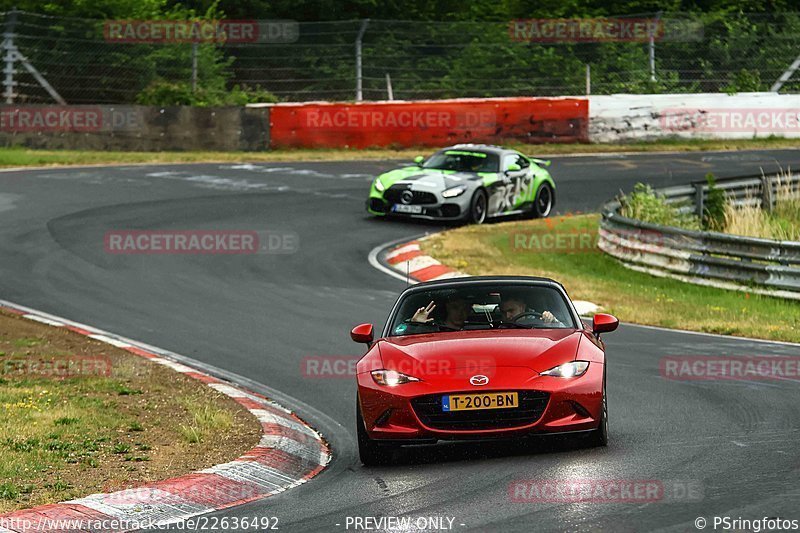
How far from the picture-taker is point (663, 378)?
40.2 feet

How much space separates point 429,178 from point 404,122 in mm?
9124

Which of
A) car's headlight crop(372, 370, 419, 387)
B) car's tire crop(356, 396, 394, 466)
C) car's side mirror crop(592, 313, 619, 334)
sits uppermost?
Result: car's side mirror crop(592, 313, 619, 334)

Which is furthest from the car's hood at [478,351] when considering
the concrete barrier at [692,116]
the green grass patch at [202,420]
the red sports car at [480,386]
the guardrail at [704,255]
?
the concrete barrier at [692,116]

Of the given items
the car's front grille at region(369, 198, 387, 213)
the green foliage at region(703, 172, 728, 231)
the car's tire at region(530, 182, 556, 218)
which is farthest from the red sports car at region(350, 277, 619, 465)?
the car's tire at region(530, 182, 556, 218)

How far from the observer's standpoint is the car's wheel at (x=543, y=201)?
25.3 meters

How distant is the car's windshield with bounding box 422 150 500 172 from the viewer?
2439cm

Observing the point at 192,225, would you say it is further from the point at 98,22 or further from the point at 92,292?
the point at 98,22

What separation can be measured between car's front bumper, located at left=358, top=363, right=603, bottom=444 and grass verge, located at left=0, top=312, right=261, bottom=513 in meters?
1.13

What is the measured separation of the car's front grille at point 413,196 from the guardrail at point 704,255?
9.80 feet

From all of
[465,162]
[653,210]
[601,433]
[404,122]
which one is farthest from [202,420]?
[404,122]

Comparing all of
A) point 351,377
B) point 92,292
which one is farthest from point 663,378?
point 92,292

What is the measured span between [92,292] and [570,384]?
32.7 feet

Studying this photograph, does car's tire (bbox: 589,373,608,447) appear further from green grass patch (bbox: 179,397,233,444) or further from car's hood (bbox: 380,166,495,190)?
car's hood (bbox: 380,166,495,190)

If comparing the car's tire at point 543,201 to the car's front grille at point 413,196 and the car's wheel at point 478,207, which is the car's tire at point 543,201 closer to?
the car's wheel at point 478,207
